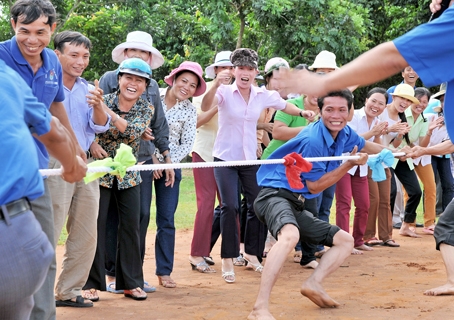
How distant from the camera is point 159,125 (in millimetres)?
6555

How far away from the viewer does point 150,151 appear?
649 centimetres

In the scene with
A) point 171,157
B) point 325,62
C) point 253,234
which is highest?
point 325,62

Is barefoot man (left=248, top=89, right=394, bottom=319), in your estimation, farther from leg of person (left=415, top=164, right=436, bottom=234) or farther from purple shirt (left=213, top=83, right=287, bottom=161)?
leg of person (left=415, top=164, right=436, bottom=234)

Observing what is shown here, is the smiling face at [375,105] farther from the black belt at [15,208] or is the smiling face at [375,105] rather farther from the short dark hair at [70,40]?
the black belt at [15,208]

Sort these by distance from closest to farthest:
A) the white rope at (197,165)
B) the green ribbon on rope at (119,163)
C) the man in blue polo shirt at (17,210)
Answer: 1. the man in blue polo shirt at (17,210)
2. the white rope at (197,165)
3. the green ribbon on rope at (119,163)

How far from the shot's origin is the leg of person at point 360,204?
29.3ft

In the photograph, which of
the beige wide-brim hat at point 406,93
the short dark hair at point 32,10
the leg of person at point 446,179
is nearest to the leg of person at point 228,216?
the short dark hair at point 32,10

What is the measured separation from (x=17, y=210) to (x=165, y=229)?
13.6ft

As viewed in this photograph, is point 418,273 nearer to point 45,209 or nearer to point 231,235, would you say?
point 231,235

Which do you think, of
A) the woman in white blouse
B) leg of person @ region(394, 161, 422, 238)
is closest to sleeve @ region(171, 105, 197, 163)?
the woman in white blouse

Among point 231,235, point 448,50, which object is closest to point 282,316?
point 231,235

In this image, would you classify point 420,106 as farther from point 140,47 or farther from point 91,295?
point 91,295

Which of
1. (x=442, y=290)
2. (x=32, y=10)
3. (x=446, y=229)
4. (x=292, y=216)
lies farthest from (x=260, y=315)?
(x=32, y=10)

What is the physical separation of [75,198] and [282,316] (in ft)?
6.30
